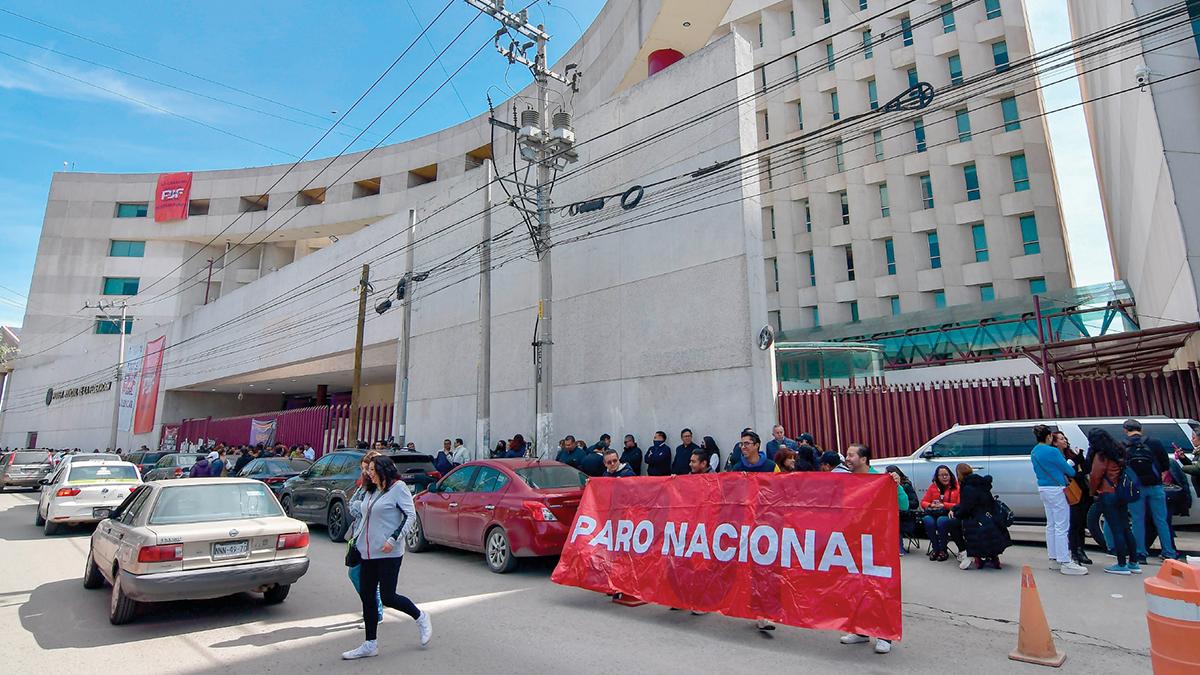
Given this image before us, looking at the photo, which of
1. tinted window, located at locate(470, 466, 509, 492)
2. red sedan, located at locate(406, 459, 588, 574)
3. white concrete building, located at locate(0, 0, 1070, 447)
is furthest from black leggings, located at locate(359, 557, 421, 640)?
white concrete building, located at locate(0, 0, 1070, 447)

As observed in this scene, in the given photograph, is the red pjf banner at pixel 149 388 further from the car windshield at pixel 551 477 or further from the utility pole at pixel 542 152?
the car windshield at pixel 551 477

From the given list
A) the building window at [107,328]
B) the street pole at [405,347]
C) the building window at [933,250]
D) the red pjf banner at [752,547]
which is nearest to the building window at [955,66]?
the building window at [933,250]

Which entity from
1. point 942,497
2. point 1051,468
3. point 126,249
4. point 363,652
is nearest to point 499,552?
point 363,652

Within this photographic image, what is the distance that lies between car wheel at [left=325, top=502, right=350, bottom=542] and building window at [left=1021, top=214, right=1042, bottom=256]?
3082 centimetres

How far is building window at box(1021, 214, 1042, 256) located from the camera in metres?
29.6

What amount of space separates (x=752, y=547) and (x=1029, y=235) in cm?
3075

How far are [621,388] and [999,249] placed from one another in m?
23.5

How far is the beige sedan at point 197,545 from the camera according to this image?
6176 mm

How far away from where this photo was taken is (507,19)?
48.4 feet

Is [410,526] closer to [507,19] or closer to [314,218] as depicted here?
[507,19]

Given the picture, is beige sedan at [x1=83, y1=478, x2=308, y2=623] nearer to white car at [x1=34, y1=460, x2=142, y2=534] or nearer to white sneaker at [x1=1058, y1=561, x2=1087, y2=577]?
white car at [x1=34, y1=460, x2=142, y2=534]

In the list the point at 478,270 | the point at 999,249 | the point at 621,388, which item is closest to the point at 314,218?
the point at 478,270

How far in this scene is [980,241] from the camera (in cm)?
3106

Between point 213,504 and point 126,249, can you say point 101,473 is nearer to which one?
point 213,504
